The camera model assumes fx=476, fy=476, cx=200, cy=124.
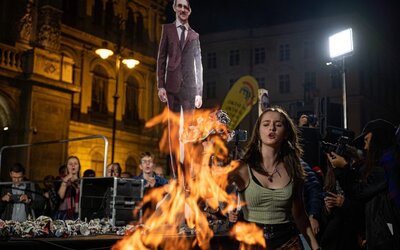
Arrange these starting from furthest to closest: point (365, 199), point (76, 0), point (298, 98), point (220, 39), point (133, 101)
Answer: point (220, 39)
point (298, 98)
point (133, 101)
point (76, 0)
point (365, 199)

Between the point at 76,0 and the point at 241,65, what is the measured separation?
81.4 ft

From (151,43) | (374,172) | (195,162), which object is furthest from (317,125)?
(151,43)

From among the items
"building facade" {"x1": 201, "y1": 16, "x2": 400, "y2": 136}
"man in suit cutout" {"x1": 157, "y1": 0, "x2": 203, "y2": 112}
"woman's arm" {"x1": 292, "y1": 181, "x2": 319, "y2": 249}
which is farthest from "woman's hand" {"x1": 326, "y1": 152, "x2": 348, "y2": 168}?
"building facade" {"x1": 201, "y1": 16, "x2": 400, "y2": 136}

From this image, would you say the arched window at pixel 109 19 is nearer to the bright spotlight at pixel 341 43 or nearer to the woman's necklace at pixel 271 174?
the bright spotlight at pixel 341 43

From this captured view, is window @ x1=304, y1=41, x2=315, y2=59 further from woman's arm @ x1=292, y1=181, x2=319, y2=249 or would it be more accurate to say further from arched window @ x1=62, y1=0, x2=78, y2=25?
woman's arm @ x1=292, y1=181, x2=319, y2=249

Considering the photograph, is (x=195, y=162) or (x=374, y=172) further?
(x=195, y=162)

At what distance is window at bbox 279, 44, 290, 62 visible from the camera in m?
49.5

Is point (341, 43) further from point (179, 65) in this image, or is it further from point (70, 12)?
point (70, 12)

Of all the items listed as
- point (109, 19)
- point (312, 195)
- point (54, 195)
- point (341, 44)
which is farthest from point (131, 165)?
point (312, 195)

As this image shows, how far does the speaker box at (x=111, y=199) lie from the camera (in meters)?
7.18

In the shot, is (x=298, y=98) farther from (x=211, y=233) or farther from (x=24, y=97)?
(x=211, y=233)

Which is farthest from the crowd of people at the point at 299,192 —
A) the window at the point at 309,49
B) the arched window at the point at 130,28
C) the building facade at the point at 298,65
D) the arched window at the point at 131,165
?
the window at the point at 309,49

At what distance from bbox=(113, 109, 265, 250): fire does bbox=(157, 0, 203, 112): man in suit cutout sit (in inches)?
10.2

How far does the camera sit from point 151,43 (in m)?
33.9
